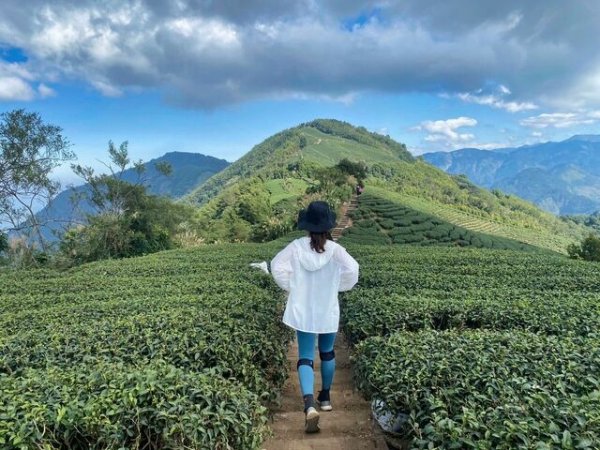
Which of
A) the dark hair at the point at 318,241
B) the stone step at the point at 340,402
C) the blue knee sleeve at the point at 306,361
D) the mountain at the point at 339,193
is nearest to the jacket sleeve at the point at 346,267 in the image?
the dark hair at the point at 318,241

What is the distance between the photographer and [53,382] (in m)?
2.86

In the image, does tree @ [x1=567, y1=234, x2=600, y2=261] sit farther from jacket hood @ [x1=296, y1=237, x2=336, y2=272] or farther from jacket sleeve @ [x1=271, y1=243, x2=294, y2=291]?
jacket sleeve @ [x1=271, y1=243, x2=294, y2=291]

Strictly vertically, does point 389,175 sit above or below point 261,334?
above

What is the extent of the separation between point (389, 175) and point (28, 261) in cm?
8902

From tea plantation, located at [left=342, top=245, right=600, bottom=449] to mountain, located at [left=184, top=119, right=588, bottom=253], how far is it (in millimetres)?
39353

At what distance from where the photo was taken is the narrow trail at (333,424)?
11.9 feet

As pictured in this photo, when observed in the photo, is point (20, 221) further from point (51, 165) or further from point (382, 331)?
point (382, 331)

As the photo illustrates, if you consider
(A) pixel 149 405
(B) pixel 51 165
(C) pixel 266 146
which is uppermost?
(C) pixel 266 146

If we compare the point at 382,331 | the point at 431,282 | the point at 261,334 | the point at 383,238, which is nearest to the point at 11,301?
the point at 261,334

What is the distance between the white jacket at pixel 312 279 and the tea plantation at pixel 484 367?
0.58 metres

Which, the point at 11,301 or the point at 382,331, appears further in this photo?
the point at 11,301

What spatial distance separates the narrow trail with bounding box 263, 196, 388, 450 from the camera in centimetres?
363

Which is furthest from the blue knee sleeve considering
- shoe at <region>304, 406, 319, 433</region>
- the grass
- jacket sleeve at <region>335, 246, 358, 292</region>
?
the grass

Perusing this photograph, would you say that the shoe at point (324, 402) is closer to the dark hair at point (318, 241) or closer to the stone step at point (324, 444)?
the stone step at point (324, 444)
